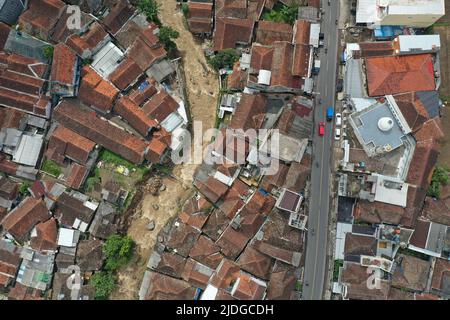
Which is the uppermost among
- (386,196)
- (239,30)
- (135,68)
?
(239,30)

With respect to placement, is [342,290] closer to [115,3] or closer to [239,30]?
[239,30]

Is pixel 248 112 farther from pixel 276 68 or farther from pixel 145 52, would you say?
pixel 145 52

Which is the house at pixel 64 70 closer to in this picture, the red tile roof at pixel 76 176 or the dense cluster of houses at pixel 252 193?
the red tile roof at pixel 76 176

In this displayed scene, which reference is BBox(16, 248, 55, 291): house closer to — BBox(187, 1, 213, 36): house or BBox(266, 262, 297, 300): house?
BBox(266, 262, 297, 300): house

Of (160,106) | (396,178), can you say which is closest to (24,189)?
(160,106)

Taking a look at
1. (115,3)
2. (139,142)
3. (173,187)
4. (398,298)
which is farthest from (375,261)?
(115,3)

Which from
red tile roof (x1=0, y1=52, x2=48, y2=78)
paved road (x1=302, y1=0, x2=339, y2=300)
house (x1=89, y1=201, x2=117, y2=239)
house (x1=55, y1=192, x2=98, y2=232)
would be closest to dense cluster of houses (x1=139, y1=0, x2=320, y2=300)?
paved road (x1=302, y1=0, x2=339, y2=300)
